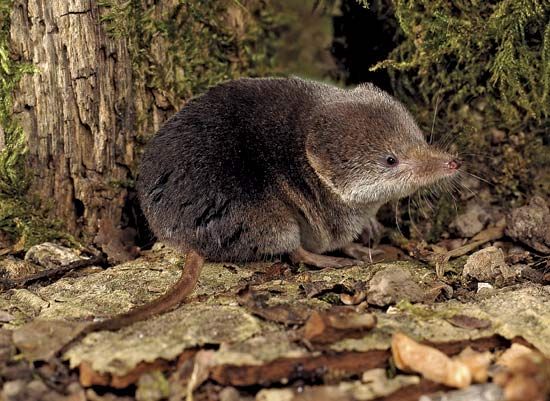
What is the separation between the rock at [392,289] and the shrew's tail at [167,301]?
0.84 meters

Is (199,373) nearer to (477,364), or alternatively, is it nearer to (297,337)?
(297,337)

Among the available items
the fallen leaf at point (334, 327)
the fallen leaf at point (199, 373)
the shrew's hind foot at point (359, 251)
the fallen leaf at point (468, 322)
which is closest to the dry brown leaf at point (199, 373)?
the fallen leaf at point (199, 373)

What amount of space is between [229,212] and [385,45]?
159 centimetres

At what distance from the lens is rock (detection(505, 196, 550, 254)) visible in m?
3.64

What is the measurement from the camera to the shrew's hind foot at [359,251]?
4.15 m

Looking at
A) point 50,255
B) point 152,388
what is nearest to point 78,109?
point 50,255

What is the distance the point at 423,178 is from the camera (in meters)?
3.67

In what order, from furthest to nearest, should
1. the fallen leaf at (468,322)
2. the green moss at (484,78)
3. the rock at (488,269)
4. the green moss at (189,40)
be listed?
the green moss at (189,40) → the green moss at (484,78) → the rock at (488,269) → the fallen leaf at (468,322)

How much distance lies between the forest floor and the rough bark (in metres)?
0.62

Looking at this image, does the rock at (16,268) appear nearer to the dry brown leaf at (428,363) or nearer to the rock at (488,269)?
the dry brown leaf at (428,363)

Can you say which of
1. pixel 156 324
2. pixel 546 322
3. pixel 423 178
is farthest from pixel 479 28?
pixel 156 324

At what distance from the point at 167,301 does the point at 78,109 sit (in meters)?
1.41

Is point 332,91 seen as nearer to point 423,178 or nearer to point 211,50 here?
point 423,178

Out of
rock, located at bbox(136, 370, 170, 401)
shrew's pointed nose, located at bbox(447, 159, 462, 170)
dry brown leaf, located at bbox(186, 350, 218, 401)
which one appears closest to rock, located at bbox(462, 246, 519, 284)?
Answer: shrew's pointed nose, located at bbox(447, 159, 462, 170)
